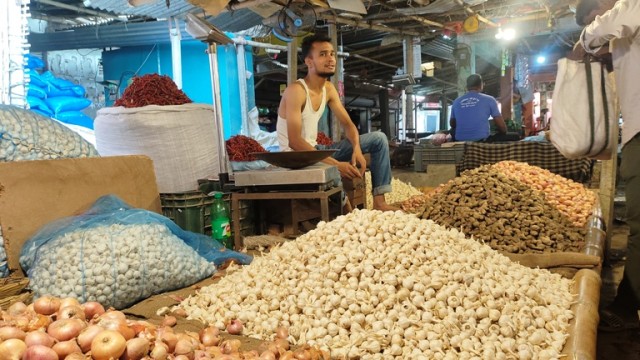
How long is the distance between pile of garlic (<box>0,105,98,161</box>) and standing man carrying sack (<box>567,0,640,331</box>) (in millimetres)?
3136

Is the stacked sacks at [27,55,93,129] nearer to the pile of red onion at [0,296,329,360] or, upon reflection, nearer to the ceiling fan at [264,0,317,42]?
the ceiling fan at [264,0,317,42]

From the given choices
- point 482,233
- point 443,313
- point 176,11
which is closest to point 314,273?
point 443,313

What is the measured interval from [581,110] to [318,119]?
2.27 m

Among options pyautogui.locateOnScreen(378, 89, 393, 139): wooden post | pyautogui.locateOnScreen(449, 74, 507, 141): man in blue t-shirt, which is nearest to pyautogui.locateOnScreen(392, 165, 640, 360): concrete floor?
pyautogui.locateOnScreen(449, 74, 507, 141): man in blue t-shirt

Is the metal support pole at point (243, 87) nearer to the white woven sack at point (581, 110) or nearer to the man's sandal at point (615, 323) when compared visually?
the white woven sack at point (581, 110)

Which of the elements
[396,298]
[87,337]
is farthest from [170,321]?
[396,298]

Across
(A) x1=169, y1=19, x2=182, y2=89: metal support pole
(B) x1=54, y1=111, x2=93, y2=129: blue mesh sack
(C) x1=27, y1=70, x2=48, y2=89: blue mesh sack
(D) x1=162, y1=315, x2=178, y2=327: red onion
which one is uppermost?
(A) x1=169, y1=19, x2=182, y2=89: metal support pole

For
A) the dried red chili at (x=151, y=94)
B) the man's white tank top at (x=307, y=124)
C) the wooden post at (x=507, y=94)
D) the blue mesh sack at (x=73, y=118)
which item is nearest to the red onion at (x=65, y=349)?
the dried red chili at (x=151, y=94)

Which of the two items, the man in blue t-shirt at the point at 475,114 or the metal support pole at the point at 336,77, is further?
the metal support pole at the point at 336,77

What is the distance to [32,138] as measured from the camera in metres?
2.67

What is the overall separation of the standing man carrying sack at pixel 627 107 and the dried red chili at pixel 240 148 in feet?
9.33

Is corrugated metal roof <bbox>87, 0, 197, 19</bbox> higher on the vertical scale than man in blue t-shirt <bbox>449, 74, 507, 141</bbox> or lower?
higher

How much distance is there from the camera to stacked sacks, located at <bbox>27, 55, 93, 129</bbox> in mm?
6195

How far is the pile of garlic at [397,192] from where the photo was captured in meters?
5.67
